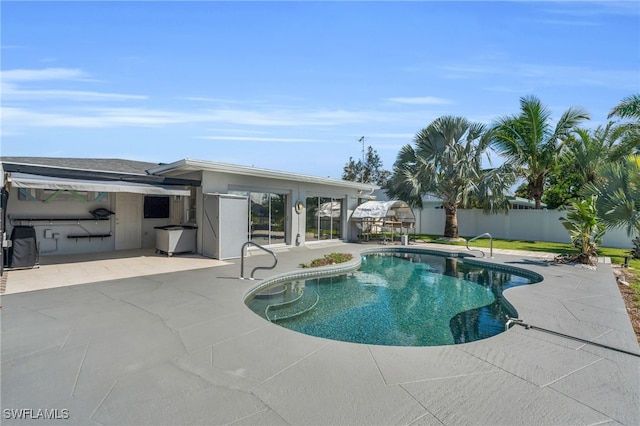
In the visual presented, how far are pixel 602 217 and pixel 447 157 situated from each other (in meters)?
9.81

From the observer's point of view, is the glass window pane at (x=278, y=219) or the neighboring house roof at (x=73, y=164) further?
the glass window pane at (x=278, y=219)

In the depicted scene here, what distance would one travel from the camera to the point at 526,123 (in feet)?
63.9

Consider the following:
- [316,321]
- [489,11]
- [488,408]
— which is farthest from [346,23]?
[488,408]

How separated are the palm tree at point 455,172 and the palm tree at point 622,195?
8416 mm

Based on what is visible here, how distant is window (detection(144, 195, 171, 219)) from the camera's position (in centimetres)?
1417

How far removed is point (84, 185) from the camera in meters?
9.63

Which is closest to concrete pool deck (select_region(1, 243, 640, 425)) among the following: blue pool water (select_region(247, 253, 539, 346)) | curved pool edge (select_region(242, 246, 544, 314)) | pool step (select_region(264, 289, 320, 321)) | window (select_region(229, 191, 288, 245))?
pool step (select_region(264, 289, 320, 321))

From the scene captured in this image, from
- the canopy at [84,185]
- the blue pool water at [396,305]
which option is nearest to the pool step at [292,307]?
the blue pool water at [396,305]

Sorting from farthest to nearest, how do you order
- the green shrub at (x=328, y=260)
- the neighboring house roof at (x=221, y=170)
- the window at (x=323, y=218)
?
1. the window at (x=323, y=218)
2. the neighboring house roof at (x=221, y=170)
3. the green shrub at (x=328, y=260)

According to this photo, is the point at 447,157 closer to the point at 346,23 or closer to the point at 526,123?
the point at 526,123

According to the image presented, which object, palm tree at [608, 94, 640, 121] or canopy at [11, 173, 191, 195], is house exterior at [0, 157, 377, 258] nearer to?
canopy at [11, 173, 191, 195]

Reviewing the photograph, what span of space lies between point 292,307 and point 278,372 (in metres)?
3.75

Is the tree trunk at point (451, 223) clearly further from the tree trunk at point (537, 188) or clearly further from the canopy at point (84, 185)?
the canopy at point (84, 185)

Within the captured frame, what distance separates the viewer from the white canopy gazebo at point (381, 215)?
18.0m
